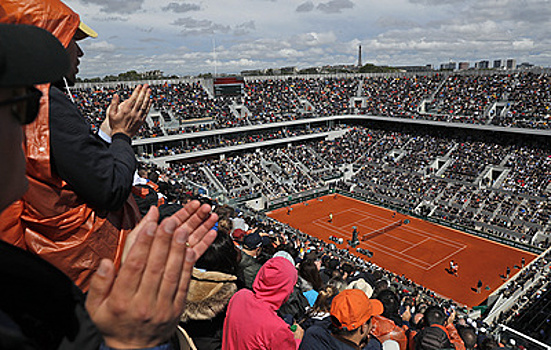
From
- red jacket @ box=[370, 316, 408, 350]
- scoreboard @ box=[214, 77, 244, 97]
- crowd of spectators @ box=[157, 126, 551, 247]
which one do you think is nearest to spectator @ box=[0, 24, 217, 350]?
red jacket @ box=[370, 316, 408, 350]

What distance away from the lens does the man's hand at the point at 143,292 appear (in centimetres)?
117

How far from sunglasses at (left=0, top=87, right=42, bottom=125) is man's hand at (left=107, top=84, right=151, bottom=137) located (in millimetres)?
1388

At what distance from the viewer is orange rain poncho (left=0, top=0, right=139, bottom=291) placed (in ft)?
5.93

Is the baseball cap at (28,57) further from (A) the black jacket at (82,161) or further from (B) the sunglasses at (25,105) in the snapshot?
(A) the black jacket at (82,161)

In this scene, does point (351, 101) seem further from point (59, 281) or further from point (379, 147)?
point (59, 281)

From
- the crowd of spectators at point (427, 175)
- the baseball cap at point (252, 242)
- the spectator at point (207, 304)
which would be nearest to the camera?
the spectator at point (207, 304)

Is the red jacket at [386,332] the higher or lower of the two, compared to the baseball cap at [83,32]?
lower

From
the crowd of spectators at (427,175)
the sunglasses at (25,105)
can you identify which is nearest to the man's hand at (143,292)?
the sunglasses at (25,105)

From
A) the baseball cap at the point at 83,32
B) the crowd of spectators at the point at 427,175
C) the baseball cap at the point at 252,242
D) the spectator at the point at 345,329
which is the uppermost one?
the baseball cap at the point at 83,32

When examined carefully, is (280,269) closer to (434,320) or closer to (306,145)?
(434,320)

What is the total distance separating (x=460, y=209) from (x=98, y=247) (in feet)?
107

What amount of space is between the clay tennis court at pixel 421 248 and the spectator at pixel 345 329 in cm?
2000

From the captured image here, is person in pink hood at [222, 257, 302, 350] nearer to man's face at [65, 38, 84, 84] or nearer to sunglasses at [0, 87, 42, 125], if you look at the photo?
man's face at [65, 38, 84, 84]

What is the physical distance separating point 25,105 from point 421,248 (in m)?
28.2
